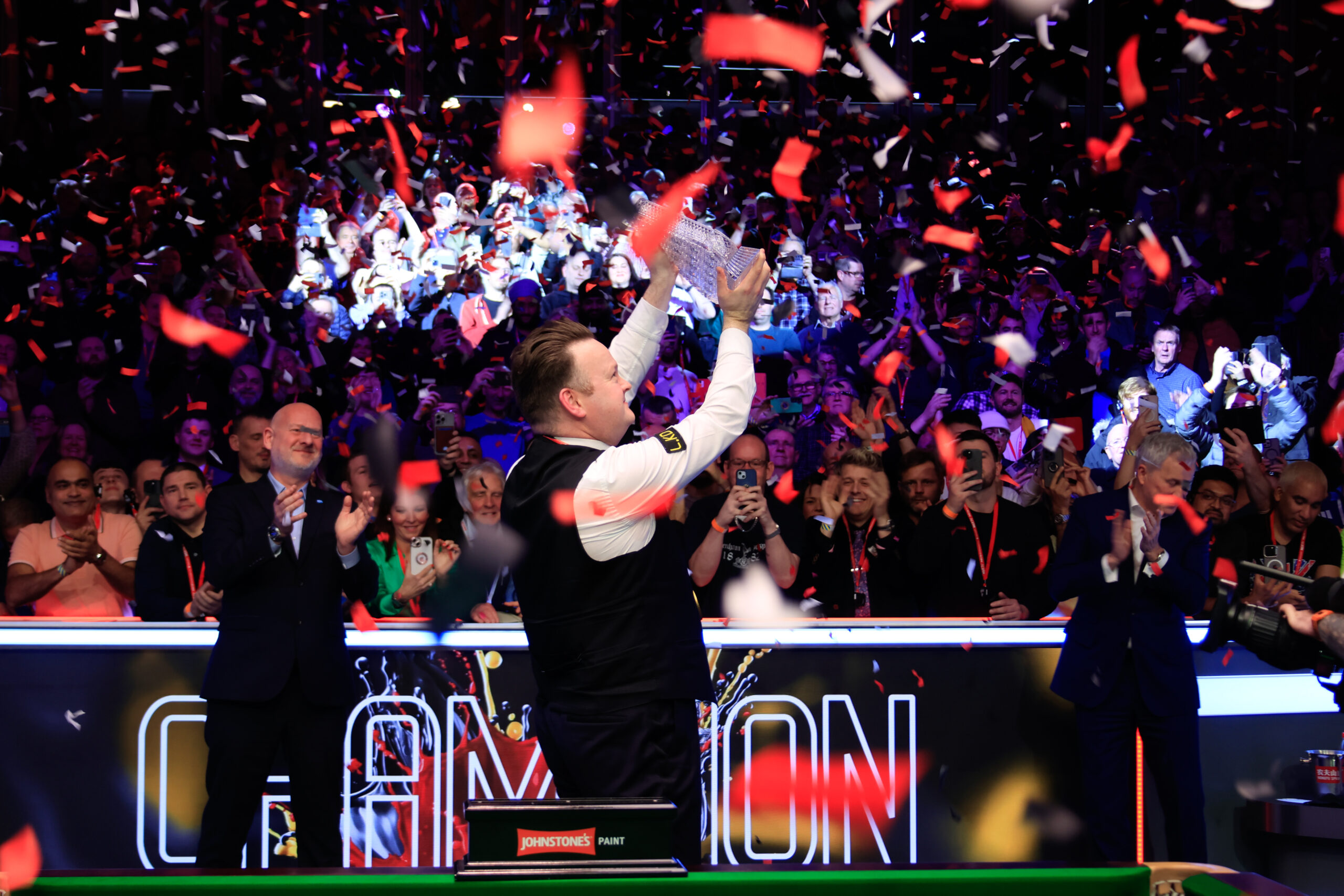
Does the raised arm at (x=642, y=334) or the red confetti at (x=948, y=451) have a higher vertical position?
the raised arm at (x=642, y=334)

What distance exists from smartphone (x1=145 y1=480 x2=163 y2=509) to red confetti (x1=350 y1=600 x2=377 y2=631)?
4.46 feet

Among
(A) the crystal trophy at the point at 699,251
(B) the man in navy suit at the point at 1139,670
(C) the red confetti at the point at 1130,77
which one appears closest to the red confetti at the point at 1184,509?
(B) the man in navy suit at the point at 1139,670

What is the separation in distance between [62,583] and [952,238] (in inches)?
269

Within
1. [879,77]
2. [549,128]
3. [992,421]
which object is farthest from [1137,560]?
[879,77]

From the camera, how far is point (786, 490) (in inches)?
248

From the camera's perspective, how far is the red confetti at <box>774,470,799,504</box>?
6219 mm

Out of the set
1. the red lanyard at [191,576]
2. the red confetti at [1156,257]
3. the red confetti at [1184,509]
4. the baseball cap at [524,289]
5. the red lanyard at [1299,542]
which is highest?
the red confetti at [1156,257]

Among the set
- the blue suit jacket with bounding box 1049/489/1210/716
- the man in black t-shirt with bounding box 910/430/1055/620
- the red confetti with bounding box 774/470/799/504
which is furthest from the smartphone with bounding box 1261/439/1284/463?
the red confetti with bounding box 774/470/799/504

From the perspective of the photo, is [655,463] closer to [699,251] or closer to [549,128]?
[699,251]

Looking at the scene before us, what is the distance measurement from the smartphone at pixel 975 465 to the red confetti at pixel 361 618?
2.60 meters

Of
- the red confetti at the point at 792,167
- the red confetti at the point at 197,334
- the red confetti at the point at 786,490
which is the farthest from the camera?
the red confetti at the point at 792,167

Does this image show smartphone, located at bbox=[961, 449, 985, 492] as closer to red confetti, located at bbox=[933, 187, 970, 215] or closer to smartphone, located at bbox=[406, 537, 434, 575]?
smartphone, located at bbox=[406, 537, 434, 575]

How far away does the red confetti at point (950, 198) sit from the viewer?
33.0 feet

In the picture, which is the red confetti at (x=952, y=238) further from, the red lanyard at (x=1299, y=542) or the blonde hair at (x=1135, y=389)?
the red lanyard at (x=1299, y=542)
